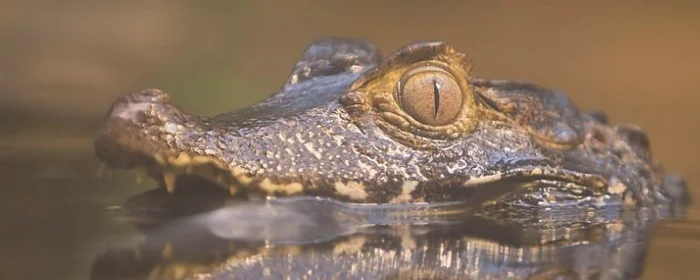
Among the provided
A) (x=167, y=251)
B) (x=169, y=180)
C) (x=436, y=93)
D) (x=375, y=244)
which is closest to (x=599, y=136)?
(x=436, y=93)

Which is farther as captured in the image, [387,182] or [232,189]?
[387,182]

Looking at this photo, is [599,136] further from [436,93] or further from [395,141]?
[395,141]

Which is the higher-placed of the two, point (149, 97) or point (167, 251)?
point (149, 97)

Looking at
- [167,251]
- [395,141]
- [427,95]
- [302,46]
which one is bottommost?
[167,251]

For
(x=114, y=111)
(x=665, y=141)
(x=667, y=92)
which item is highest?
(x=667, y=92)

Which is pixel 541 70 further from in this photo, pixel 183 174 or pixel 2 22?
pixel 183 174

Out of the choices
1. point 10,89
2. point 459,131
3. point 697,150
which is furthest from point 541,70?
point 459,131
